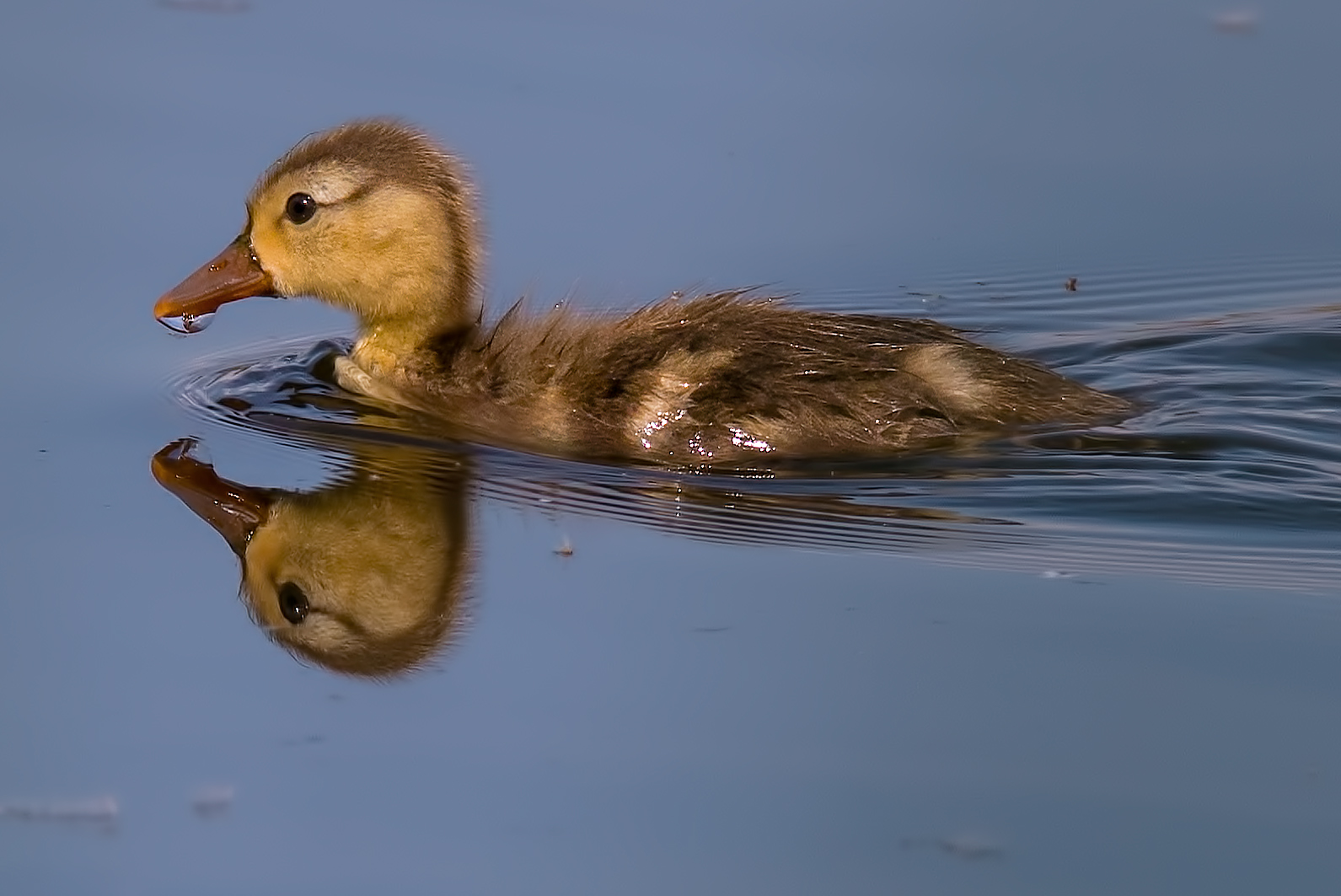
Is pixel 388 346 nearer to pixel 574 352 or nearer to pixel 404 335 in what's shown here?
pixel 404 335

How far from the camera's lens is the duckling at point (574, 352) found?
5.96 m

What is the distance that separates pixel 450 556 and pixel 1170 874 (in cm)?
216

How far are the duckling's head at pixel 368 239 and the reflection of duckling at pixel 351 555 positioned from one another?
1.94ft

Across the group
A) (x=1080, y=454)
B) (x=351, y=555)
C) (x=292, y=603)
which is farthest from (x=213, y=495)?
(x=1080, y=454)

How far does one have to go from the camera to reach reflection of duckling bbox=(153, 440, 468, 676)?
5000 millimetres

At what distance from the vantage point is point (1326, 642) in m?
4.79

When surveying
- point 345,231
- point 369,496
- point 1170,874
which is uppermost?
point 345,231

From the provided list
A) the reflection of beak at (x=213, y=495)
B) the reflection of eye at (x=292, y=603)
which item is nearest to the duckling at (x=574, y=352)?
the reflection of beak at (x=213, y=495)

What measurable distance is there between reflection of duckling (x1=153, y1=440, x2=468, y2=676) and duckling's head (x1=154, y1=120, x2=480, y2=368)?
1.94 ft

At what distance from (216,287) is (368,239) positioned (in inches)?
19.5

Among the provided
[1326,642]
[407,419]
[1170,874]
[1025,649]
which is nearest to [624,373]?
[407,419]

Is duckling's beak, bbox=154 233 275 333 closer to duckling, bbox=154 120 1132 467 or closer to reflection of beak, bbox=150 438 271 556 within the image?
duckling, bbox=154 120 1132 467

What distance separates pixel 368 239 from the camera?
6.60 meters

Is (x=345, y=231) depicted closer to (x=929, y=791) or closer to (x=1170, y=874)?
(x=929, y=791)
